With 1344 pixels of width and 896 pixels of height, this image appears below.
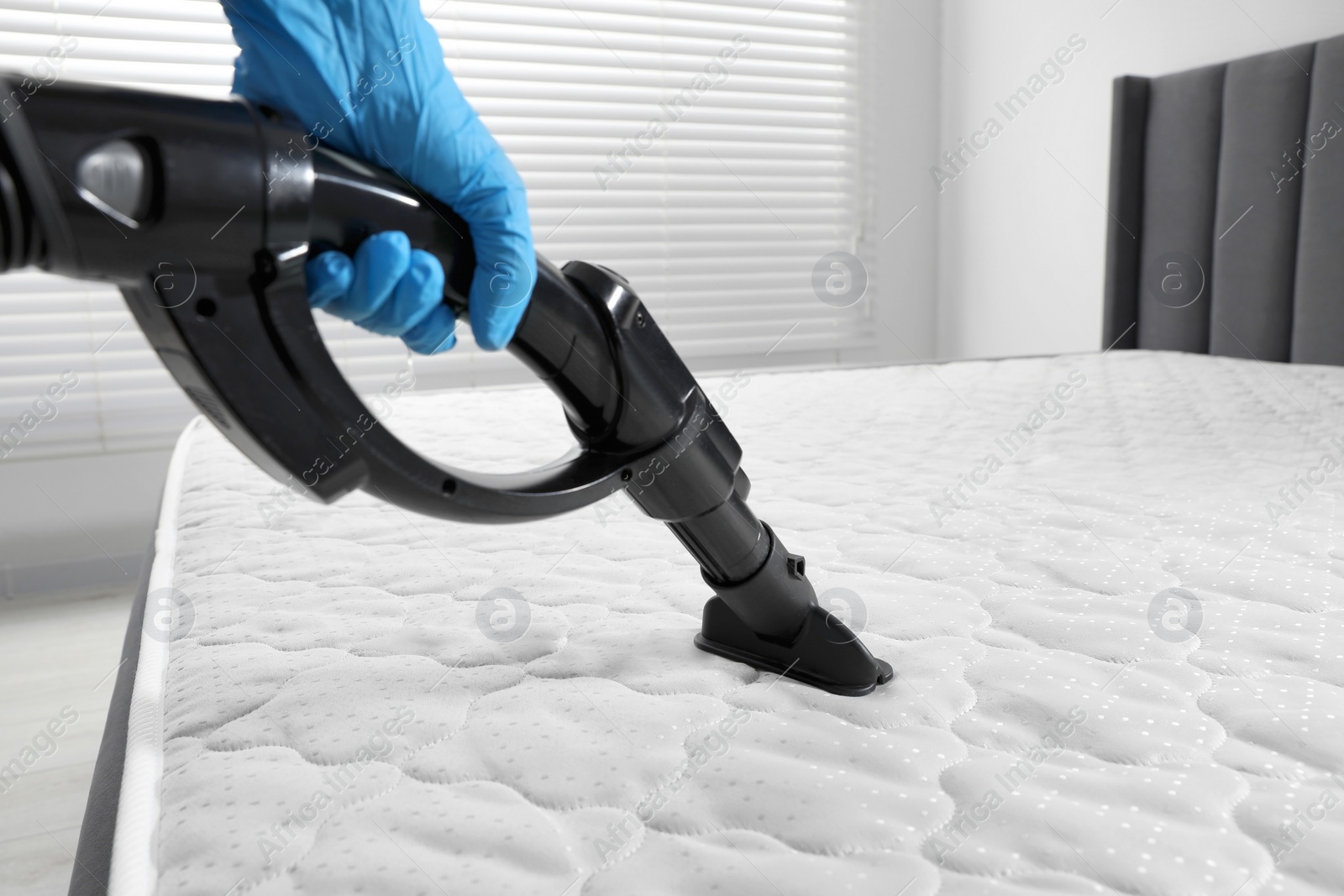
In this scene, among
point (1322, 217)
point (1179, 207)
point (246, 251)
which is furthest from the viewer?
point (1179, 207)

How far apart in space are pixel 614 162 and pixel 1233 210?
166cm

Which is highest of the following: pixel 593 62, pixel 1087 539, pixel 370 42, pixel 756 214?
pixel 593 62

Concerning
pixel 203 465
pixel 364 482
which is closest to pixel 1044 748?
pixel 364 482

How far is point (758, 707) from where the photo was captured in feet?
1.83

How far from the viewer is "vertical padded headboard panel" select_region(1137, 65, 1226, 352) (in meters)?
2.27

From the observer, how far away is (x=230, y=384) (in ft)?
1.25

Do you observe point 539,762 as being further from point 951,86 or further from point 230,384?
point 951,86

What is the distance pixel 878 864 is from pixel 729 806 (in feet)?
0.26

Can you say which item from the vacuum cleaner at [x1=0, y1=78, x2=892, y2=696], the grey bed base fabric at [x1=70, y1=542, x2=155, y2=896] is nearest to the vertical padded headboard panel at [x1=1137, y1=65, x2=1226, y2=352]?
the vacuum cleaner at [x1=0, y1=78, x2=892, y2=696]

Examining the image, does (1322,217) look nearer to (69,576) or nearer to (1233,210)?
(1233,210)

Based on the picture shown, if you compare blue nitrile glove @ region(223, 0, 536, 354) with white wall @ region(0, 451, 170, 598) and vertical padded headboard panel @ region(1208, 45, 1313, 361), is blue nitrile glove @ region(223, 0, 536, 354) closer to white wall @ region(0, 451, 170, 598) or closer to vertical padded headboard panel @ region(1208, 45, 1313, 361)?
white wall @ region(0, 451, 170, 598)

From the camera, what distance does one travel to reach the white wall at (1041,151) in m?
2.46

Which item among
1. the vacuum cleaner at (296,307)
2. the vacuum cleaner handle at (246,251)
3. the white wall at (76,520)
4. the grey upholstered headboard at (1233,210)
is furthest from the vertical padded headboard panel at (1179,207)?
the white wall at (76,520)

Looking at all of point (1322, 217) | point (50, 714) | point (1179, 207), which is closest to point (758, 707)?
point (50, 714)
